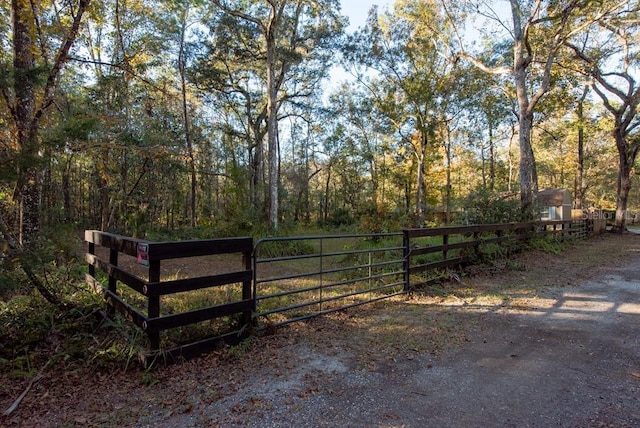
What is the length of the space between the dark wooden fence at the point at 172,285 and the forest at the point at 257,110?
1014 mm

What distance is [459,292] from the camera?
6.09 metres

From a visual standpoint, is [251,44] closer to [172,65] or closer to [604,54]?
[172,65]

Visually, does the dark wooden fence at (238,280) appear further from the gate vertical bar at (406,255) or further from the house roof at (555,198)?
the house roof at (555,198)

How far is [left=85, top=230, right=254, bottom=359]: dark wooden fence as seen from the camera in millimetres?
3074

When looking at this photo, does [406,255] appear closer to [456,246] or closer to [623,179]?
[456,246]

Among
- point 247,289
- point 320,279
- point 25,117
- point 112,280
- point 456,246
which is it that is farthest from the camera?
point 456,246

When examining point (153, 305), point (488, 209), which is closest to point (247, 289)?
point (153, 305)

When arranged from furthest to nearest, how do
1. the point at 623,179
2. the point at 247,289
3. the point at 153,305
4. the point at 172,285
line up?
the point at 623,179 → the point at 247,289 → the point at 172,285 → the point at 153,305

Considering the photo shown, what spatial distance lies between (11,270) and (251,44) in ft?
60.3

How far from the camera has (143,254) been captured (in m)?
3.09

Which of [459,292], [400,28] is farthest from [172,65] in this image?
[459,292]

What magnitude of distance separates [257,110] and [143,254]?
24875mm

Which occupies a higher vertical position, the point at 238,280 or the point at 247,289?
the point at 238,280

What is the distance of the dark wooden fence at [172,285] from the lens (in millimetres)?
3074
